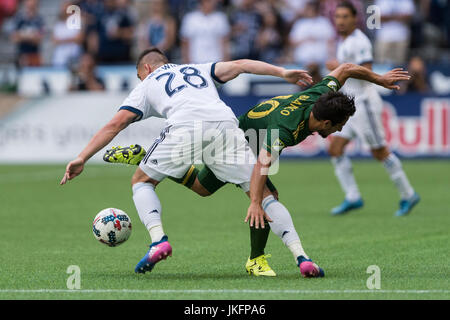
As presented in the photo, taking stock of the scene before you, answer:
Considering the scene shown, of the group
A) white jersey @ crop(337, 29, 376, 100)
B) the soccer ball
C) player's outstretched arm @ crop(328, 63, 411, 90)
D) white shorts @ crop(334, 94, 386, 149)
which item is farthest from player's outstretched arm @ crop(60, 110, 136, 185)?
white shorts @ crop(334, 94, 386, 149)

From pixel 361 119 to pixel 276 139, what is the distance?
16.2 ft

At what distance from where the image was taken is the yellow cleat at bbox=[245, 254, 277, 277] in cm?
702

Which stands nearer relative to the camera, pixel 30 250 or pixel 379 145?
pixel 30 250

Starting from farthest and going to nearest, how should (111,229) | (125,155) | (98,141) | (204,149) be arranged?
(111,229) → (125,155) → (204,149) → (98,141)

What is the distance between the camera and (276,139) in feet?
22.1

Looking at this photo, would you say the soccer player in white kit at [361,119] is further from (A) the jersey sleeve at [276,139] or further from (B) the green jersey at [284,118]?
(A) the jersey sleeve at [276,139]

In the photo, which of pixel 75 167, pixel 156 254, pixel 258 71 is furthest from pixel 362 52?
pixel 75 167

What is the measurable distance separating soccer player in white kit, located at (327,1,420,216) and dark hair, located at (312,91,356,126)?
14.8 feet

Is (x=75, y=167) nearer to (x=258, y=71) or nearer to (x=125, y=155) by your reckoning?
(x=125, y=155)

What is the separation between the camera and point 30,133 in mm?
19609

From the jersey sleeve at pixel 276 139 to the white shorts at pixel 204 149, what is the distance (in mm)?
348
